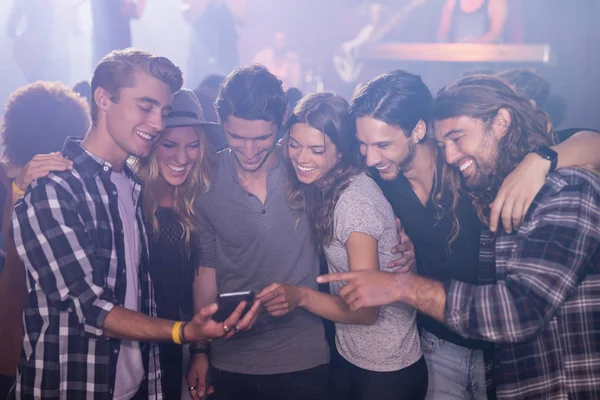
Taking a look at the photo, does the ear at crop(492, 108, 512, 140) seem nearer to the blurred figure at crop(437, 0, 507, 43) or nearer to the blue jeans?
the blue jeans

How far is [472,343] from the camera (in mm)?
2098

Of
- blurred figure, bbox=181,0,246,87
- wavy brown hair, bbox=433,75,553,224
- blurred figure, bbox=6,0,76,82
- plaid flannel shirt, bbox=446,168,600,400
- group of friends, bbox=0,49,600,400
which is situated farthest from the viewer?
blurred figure, bbox=181,0,246,87

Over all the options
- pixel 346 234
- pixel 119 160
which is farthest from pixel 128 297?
pixel 346 234

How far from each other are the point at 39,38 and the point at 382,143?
989 cm

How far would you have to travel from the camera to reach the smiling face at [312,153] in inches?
85.7

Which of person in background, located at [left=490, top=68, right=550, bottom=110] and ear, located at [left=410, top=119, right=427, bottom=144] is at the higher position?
person in background, located at [left=490, top=68, right=550, bottom=110]

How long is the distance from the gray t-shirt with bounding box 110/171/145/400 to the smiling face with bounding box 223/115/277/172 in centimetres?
55

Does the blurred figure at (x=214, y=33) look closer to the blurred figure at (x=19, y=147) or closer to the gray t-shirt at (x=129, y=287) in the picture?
the blurred figure at (x=19, y=147)

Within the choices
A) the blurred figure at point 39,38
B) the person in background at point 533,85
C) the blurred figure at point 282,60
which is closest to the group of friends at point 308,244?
the person in background at point 533,85

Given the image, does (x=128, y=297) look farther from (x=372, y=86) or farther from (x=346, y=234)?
(x=372, y=86)

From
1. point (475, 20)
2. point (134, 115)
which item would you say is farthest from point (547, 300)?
point (475, 20)

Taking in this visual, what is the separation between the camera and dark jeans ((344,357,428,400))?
6.23 feet

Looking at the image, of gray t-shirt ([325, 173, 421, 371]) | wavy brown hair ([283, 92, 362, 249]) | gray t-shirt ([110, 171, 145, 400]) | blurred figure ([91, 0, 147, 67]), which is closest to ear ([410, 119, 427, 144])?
wavy brown hair ([283, 92, 362, 249])

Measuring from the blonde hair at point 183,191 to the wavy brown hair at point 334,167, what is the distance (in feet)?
1.54
